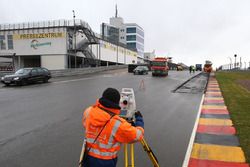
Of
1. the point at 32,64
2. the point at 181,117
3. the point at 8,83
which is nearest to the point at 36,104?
the point at 181,117

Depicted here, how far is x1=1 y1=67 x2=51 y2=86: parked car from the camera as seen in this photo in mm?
23203

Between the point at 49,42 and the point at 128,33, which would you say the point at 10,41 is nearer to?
the point at 49,42

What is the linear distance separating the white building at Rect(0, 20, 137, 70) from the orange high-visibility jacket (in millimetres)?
47973

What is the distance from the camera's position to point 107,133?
3242 millimetres

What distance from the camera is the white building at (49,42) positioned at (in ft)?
171

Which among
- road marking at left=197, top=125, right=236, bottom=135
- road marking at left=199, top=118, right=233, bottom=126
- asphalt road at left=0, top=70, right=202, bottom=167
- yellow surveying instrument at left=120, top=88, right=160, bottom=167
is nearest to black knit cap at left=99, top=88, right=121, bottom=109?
yellow surveying instrument at left=120, top=88, right=160, bottom=167

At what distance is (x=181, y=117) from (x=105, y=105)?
7.45 m

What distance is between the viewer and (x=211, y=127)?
884cm

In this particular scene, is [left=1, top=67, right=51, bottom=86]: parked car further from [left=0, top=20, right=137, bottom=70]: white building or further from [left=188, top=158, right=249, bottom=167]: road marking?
[left=0, top=20, right=137, bottom=70]: white building

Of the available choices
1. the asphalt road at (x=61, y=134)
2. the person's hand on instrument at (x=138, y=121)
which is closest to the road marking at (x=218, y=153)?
the asphalt road at (x=61, y=134)

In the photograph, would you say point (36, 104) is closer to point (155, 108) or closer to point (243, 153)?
point (155, 108)

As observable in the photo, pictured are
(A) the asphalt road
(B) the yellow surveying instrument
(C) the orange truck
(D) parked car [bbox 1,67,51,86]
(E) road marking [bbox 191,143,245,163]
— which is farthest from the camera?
(C) the orange truck

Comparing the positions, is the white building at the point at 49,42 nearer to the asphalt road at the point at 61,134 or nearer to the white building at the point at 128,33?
the asphalt road at the point at 61,134

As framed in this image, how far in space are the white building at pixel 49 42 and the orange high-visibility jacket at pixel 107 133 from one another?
157ft
